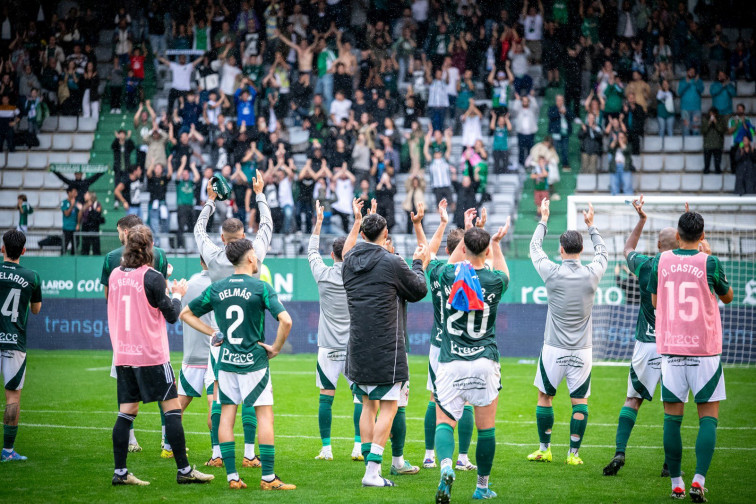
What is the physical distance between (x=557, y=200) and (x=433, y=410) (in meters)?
17.0

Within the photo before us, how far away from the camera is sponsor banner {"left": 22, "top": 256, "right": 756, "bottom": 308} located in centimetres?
1903

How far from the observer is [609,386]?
16.0m

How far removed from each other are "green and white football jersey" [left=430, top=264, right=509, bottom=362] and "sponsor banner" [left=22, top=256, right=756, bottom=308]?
1215 cm

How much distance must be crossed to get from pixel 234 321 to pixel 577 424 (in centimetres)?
385

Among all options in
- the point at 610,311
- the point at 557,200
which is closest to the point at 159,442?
the point at 610,311

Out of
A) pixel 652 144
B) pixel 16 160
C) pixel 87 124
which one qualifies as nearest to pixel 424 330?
pixel 652 144

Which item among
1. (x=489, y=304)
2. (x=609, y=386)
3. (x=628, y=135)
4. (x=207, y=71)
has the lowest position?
(x=609, y=386)

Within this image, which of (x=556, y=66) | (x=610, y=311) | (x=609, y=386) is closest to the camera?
(x=609, y=386)

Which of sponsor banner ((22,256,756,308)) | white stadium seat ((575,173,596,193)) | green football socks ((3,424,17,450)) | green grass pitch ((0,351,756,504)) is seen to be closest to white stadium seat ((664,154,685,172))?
white stadium seat ((575,173,596,193))

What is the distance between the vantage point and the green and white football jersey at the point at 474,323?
24.4ft

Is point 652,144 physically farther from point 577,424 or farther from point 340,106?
point 577,424

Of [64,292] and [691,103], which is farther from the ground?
[691,103]

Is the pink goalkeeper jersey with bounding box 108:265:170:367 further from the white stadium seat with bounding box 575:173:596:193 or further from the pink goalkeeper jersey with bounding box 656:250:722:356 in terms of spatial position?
the white stadium seat with bounding box 575:173:596:193

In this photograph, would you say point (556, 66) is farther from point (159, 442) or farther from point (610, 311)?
point (159, 442)
